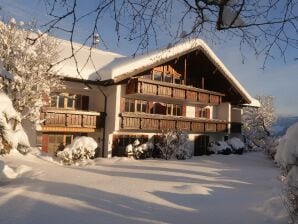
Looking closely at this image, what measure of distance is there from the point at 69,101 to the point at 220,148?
41.5 feet

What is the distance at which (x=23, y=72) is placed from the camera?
2109 centimetres

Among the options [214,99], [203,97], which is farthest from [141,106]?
[214,99]

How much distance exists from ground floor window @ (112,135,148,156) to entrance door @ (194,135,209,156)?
234 inches

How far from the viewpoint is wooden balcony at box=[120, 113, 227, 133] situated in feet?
84.3

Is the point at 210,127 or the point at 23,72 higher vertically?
the point at 23,72

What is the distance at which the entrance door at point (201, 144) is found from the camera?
32281 mm

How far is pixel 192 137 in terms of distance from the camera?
3203cm

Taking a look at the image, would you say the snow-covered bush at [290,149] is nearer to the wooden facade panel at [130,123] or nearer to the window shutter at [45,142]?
the wooden facade panel at [130,123]

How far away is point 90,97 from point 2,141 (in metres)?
9.35

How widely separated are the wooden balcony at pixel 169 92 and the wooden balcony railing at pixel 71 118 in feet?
9.36

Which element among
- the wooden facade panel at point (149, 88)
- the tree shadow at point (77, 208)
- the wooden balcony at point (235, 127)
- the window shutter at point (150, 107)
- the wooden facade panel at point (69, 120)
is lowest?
the tree shadow at point (77, 208)

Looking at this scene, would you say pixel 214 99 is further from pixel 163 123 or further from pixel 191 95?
pixel 163 123

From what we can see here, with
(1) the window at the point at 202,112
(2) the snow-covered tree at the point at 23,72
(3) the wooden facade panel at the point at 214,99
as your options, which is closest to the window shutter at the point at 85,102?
(2) the snow-covered tree at the point at 23,72

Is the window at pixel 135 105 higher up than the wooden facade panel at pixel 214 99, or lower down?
lower down
